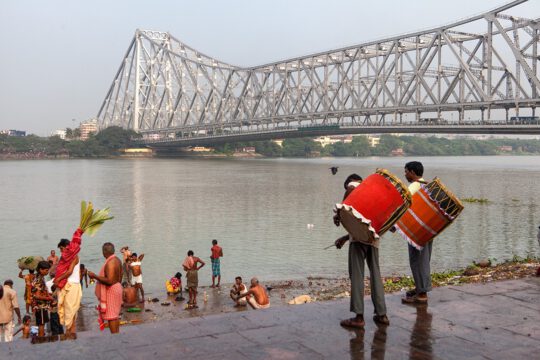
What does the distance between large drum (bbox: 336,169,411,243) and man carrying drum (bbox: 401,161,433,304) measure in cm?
84

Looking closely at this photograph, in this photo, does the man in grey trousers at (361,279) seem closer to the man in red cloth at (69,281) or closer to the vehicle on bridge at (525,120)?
the man in red cloth at (69,281)

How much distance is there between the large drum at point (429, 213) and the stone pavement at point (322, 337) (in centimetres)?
72

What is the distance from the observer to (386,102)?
2884 inches

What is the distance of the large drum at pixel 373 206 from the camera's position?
518 centimetres

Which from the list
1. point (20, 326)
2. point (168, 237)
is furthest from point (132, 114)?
point (20, 326)

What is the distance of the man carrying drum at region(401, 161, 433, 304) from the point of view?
609 cm

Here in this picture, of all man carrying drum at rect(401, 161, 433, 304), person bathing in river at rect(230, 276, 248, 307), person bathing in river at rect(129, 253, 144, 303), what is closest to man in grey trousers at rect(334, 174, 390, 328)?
man carrying drum at rect(401, 161, 433, 304)

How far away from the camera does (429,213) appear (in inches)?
243

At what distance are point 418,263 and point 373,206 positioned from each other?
147 centimetres

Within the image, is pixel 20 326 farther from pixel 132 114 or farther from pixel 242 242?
pixel 132 114

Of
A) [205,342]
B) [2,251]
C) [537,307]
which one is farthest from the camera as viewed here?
[2,251]

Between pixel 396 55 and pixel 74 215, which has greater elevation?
pixel 396 55

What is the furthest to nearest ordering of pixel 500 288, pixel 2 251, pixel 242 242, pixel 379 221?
pixel 242 242
pixel 2 251
pixel 500 288
pixel 379 221

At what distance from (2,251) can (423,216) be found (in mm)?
14483
